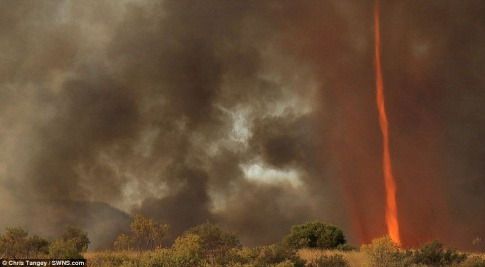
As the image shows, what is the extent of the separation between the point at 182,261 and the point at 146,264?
89.3 inches

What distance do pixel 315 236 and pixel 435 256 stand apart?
623 inches

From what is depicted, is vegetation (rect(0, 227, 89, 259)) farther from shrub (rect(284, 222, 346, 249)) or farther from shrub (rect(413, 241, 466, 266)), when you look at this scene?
shrub (rect(413, 241, 466, 266))

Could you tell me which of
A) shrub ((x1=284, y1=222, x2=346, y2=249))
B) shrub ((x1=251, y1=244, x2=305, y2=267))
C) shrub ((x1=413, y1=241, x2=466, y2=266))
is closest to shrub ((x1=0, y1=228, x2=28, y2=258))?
shrub ((x1=251, y1=244, x2=305, y2=267))

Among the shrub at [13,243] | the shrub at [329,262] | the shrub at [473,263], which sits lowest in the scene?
the shrub at [473,263]

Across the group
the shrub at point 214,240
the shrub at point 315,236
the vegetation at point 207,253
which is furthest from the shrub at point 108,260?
the shrub at point 315,236

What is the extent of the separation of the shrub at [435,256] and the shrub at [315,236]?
12.6 meters

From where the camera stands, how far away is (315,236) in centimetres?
5819

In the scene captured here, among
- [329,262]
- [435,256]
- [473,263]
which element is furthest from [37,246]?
[473,263]

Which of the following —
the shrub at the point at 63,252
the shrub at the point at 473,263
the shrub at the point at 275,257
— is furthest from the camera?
the shrub at the point at 473,263

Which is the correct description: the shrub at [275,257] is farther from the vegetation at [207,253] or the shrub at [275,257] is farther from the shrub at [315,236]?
the shrub at [315,236]

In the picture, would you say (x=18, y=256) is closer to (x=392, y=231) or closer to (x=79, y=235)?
(x=79, y=235)

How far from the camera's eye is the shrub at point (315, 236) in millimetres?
56594

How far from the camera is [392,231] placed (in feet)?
257

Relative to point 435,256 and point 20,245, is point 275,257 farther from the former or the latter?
point 20,245
